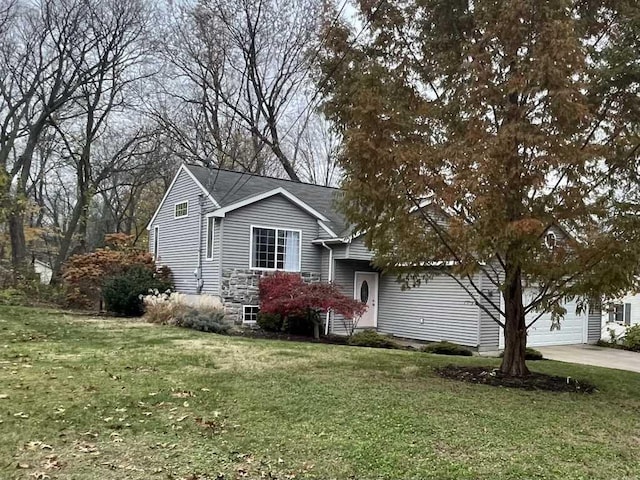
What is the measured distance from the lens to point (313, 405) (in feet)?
19.0

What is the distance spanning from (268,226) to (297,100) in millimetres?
11334

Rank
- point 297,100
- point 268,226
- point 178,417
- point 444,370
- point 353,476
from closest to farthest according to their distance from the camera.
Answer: point 353,476 → point 178,417 → point 444,370 → point 268,226 → point 297,100

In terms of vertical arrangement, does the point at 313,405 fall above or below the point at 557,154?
below

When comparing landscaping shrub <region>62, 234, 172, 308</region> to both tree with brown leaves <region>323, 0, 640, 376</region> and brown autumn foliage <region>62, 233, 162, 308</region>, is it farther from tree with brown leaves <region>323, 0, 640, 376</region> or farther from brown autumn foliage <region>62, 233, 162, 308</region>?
tree with brown leaves <region>323, 0, 640, 376</region>

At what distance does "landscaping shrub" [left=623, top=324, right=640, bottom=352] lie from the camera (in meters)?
15.8

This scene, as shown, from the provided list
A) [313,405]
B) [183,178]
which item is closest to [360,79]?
[313,405]

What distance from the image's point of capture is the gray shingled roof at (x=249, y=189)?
16.8 m

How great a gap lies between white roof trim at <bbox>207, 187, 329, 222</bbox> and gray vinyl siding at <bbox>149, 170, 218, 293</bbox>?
1054mm

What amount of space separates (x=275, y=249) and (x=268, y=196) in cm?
161

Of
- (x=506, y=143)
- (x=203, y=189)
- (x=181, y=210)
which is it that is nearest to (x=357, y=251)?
(x=203, y=189)

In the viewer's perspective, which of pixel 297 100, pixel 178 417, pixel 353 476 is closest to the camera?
pixel 353 476

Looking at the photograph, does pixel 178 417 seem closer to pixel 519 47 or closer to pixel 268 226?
pixel 519 47

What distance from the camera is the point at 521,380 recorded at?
7.81 metres

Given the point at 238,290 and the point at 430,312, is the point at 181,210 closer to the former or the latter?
the point at 238,290
